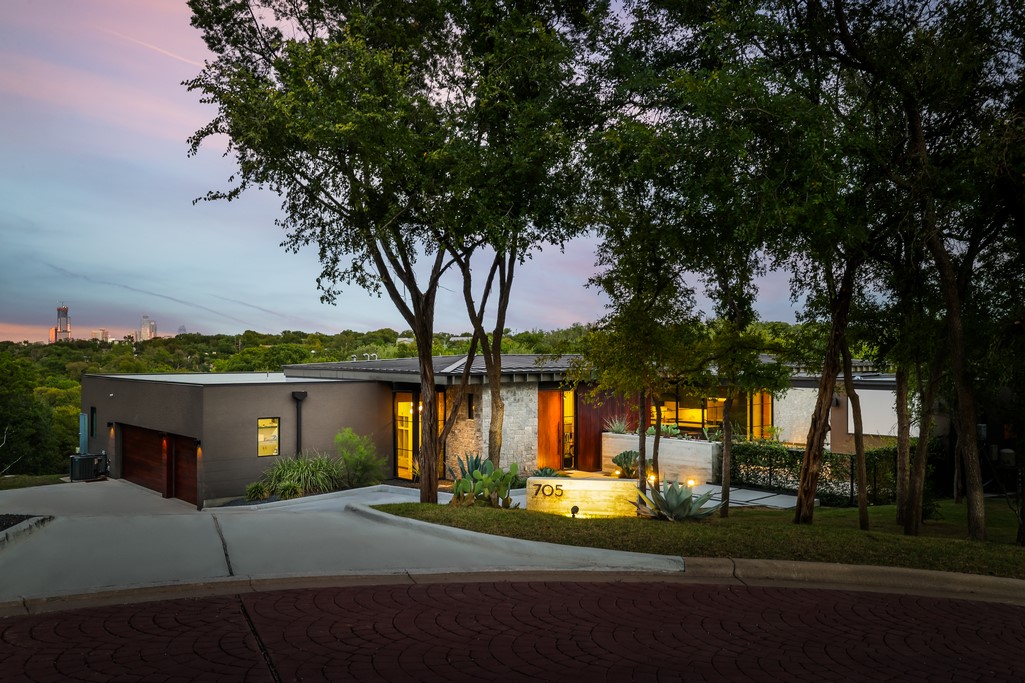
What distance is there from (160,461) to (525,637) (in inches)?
773

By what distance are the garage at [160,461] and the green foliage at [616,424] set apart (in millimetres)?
11592

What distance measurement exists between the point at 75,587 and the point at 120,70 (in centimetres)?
1606

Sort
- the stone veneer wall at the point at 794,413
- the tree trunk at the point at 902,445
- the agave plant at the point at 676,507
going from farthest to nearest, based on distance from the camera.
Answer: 1. the stone veneer wall at the point at 794,413
2. the tree trunk at the point at 902,445
3. the agave plant at the point at 676,507

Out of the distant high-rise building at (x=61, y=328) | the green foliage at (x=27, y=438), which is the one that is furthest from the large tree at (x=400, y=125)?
the distant high-rise building at (x=61, y=328)

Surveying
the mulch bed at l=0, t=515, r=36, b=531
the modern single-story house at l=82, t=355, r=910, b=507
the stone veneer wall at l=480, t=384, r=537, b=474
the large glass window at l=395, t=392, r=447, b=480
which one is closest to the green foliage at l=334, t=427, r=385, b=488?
the modern single-story house at l=82, t=355, r=910, b=507

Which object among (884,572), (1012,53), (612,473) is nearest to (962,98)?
(1012,53)

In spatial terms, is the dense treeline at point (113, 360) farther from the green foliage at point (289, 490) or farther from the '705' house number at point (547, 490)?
the '705' house number at point (547, 490)

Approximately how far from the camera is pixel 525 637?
20.0 feet

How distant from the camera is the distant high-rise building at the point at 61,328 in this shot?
65.1 metres

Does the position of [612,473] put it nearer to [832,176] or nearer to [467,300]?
[467,300]

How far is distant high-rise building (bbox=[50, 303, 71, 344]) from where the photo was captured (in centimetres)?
6506

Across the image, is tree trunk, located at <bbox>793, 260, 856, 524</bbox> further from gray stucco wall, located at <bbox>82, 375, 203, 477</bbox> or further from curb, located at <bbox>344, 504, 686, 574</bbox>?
gray stucco wall, located at <bbox>82, 375, 203, 477</bbox>

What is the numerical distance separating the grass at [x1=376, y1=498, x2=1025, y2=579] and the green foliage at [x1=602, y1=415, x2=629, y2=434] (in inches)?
498

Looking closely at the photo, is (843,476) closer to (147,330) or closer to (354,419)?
(354,419)
